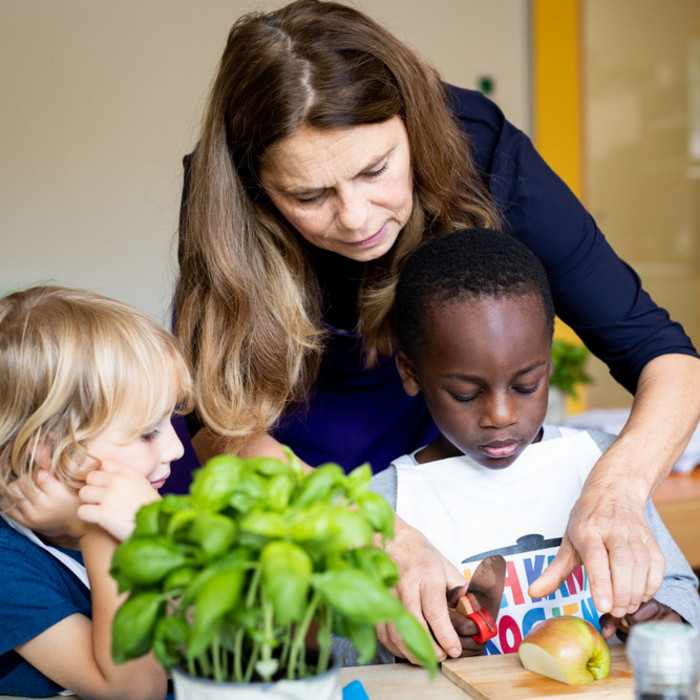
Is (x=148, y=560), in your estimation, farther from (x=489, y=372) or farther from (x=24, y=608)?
(x=489, y=372)

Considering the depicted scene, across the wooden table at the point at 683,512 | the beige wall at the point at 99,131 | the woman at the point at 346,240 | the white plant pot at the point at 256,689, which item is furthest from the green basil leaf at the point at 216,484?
the beige wall at the point at 99,131

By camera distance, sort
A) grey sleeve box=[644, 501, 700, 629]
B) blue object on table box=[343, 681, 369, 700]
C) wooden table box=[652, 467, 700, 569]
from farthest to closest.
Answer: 1. wooden table box=[652, 467, 700, 569]
2. grey sleeve box=[644, 501, 700, 629]
3. blue object on table box=[343, 681, 369, 700]

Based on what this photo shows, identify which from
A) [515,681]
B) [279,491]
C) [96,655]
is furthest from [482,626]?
[279,491]

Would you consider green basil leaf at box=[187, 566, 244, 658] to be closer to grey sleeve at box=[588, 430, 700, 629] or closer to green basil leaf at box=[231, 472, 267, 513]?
green basil leaf at box=[231, 472, 267, 513]

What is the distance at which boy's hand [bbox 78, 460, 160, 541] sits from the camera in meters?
0.90

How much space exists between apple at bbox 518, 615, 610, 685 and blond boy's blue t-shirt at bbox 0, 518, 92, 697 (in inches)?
19.7

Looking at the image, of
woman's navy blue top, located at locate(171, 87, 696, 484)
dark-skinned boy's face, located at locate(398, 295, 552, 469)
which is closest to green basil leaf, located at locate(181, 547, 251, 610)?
dark-skinned boy's face, located at locate(398, 295, 552, 469)

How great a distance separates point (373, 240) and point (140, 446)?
45cm

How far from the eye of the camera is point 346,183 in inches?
46.4

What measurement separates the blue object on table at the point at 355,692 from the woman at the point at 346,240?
0.89ft

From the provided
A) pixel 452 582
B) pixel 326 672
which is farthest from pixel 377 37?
pixel 326 672

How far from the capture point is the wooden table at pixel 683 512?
242 centimetres

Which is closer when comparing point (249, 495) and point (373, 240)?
point (249, 495)

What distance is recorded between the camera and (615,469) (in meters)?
1.08
